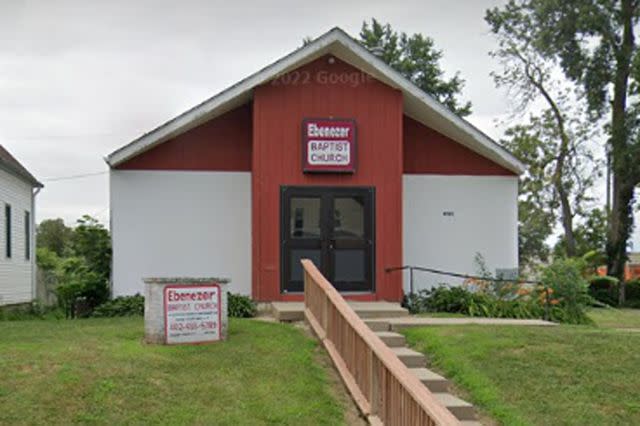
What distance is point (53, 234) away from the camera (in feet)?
162

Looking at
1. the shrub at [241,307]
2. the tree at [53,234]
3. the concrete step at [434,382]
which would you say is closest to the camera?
the concrete step at [434,382]

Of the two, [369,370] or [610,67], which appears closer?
[369,370]

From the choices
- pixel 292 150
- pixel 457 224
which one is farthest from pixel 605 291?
pixel 292 150

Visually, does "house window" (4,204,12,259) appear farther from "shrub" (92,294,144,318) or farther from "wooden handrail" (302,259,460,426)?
"wooden handrail" (302,259,460,426)

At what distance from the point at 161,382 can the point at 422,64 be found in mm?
35953

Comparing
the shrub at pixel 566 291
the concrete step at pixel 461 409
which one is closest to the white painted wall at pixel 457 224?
the shrub at pixel 566 291

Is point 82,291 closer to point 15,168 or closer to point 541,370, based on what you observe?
point 15,168

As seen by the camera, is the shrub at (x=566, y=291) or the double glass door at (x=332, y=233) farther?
the double glass door at (x=332, y=233)

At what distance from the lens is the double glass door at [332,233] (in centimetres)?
1479

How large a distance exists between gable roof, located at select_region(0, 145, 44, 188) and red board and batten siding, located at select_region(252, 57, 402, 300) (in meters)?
9.11

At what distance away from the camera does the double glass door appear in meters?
14.8

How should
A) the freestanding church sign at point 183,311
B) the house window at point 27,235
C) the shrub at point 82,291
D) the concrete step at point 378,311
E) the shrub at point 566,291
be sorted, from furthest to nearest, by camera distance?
the house window at point 27,235 → the shrub at point 82,291 → the shrub at point 566,291 → the concrete step at point 378,311 → the freestanding church sign at point 183,311

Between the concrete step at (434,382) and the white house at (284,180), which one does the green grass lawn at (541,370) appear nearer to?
the concrete step at (434,382)

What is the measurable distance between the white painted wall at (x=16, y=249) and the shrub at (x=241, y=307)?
9917mm
